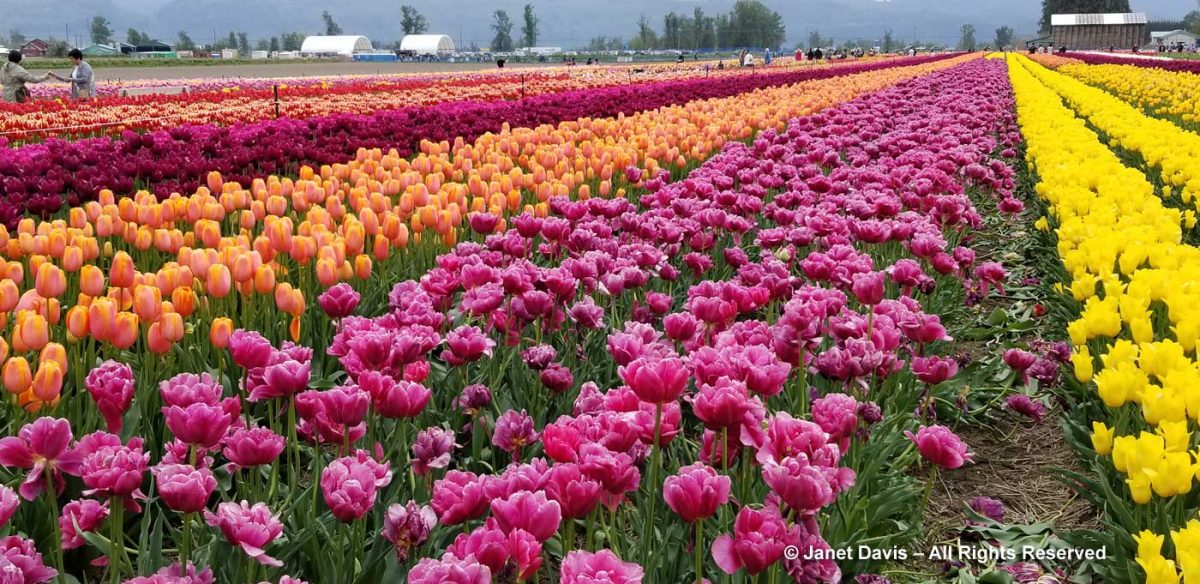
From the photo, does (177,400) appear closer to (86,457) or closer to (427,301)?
(86,457)

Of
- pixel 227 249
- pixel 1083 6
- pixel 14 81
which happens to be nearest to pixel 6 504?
pixel 227 249

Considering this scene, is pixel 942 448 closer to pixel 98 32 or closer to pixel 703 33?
pixel 703 33

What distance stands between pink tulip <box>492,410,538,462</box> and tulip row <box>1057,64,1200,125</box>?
53.8 feet

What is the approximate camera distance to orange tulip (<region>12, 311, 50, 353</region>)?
265 cm

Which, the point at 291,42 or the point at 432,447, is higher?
the point at 291,42

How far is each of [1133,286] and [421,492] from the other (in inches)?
104

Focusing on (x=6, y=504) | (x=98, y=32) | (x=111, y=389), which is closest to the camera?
(x=6, y=504)

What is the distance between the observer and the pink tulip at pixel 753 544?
163 cm

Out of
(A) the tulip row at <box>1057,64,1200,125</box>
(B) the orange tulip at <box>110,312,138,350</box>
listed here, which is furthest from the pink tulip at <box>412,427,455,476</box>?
(A) the tulip row at <box>1057,64,1200,125</box>

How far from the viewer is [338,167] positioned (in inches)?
253

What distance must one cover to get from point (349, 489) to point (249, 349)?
760mm

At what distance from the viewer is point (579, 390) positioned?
3408mm

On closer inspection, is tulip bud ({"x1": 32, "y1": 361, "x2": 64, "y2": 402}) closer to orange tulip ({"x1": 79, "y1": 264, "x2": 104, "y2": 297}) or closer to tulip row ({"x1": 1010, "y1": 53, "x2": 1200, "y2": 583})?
orange tulip ({"x1": 79, "y1": 264, "x2": 104, "y2": 297})

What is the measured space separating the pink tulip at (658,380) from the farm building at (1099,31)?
11731 cm
